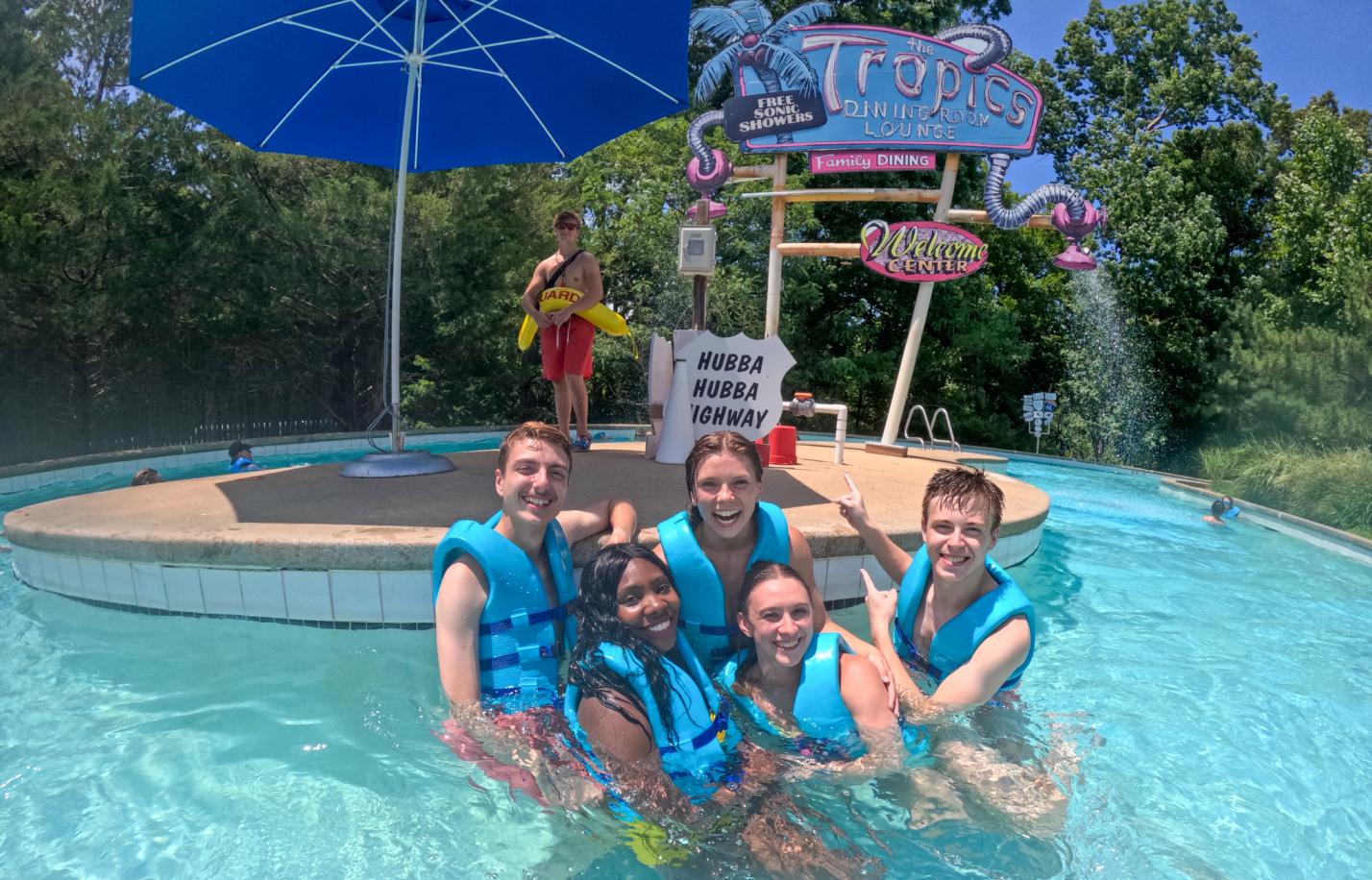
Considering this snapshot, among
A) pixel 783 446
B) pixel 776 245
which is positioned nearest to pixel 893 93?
pixel 776 245

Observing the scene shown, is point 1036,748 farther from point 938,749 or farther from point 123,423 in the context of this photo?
point 123,423

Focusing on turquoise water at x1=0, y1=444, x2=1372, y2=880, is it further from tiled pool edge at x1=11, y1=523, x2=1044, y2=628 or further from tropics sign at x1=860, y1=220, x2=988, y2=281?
tropics sign at x1=860, y1=220, x2=988, y2=281

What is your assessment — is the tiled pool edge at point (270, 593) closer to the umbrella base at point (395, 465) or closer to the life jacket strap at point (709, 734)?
the life jacket strap at point (709, 734)

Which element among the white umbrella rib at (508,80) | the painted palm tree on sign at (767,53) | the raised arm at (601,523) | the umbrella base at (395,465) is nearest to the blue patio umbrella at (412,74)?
the white umbrella rib at (508,80)

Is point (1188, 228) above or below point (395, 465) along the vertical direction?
above

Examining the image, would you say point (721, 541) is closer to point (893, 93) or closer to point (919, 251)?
point (919, 251)

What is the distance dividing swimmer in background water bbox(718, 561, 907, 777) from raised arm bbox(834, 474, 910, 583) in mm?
652

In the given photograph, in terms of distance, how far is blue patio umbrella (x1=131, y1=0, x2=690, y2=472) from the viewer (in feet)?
14.5

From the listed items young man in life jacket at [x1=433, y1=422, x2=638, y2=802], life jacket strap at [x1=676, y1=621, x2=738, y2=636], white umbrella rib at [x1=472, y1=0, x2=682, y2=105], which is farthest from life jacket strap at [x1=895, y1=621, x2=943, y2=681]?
white umbrella rib at [x1=472, y1=0, x2=682, y2=105]

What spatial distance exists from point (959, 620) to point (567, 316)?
3.61 metres

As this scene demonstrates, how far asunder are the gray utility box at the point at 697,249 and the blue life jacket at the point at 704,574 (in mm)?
2815

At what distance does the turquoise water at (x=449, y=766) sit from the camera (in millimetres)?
2307

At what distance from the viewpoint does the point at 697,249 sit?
5.28m

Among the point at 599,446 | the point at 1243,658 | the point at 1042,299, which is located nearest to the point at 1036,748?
the point at 1243,658
